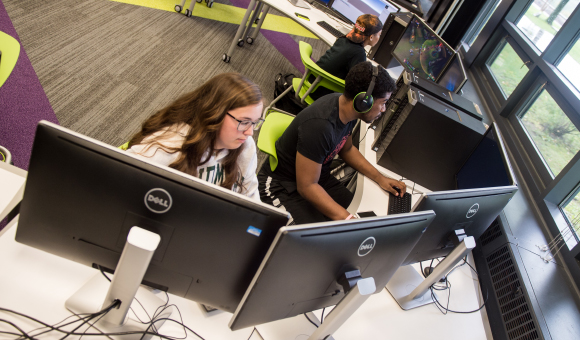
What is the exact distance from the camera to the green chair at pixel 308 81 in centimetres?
280

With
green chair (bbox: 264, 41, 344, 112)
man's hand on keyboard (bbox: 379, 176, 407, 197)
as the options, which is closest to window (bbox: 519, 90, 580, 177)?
man's hand on keyboard (bbox: 379, 176, 407, 197)

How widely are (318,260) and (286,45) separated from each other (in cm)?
456

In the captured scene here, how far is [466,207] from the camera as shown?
1357 mm

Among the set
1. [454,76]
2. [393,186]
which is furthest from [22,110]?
[454,76]

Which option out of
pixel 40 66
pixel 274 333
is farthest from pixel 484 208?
pixel 40 66

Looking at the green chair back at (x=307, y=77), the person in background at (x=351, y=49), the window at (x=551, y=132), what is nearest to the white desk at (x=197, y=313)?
the window at (x=551, y=132)

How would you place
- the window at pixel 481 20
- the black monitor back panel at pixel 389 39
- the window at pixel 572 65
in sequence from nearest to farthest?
the window at pixel 572 65
the black monitor back panel at pixel 389 39
the window at pixel 481 20

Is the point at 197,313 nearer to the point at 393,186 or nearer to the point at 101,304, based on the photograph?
the point at 101,304

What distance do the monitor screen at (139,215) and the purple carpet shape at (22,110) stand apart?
1617mm

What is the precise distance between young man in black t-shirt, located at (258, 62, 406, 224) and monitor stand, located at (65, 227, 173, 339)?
35.0 inches

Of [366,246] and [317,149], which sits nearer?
[366,246]

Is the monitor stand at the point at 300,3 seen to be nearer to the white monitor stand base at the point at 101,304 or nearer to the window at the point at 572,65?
the window at the point at 572,65

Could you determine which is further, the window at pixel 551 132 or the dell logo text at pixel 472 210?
the window at pixel 551 132

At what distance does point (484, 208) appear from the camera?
55.9 inches
